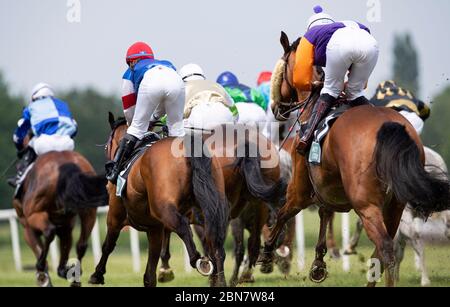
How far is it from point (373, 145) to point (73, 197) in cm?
482

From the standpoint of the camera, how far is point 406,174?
20.6 ft

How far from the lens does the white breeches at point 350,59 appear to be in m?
7.01

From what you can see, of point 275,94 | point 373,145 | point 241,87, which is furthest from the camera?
point 241,87

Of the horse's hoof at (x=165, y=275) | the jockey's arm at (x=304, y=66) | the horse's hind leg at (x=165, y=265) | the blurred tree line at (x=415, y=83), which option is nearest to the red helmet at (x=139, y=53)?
the jockey's arm at (x=304, y=66)

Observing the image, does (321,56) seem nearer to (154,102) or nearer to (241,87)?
(154,102)

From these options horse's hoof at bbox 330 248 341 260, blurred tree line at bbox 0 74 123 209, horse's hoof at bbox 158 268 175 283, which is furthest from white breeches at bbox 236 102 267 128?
blurred tree line at bbox 0 74 123 209

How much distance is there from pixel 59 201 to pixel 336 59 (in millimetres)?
4740

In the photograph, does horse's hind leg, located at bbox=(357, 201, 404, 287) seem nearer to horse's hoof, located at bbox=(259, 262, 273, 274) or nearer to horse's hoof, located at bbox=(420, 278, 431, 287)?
horse's hoof, located at bbox=(259, 262, 273, 274)

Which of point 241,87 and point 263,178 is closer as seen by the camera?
point 263,178

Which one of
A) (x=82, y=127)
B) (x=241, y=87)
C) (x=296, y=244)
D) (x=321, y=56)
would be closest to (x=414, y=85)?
(x=82, y=127)

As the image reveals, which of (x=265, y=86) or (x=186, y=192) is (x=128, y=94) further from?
(x=265, y=86)

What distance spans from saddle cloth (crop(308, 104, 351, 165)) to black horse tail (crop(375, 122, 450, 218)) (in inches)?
24.6

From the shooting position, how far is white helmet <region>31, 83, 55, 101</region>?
11945mm

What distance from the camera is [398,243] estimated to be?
10.1 m
